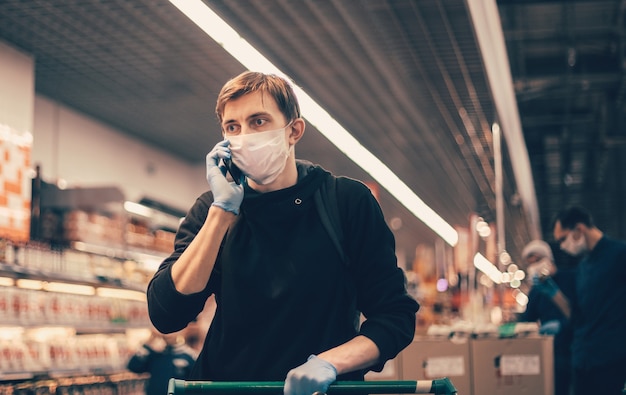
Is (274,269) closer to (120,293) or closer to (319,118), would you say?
(120,293)

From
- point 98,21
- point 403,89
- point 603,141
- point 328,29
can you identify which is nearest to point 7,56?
point 98,21

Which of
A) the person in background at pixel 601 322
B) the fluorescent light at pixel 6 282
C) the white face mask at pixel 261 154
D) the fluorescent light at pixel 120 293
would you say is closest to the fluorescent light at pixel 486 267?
the fluorescent light at pixel 120 293

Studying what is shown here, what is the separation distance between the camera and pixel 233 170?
2.36 m

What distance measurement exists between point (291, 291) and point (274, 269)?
0.22 feet

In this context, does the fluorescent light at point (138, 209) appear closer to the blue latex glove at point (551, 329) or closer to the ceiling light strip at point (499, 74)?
the ceiling light strip at point (499, 74)

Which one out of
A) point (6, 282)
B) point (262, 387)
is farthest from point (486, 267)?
point (262, 387)

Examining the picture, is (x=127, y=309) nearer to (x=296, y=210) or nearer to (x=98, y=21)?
(x=98, y=21)

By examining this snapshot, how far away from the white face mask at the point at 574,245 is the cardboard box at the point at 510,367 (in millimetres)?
737

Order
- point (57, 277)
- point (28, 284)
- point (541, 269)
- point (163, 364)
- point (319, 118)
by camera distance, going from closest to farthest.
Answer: point (541, 269)
point (163, 364)
point (57, 277)
point (28, 284)
point (319, 118)

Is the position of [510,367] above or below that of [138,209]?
below

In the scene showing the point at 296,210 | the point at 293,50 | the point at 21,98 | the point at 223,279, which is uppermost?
the point at 293,50

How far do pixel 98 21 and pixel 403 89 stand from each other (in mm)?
3998

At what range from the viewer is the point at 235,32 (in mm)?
7809

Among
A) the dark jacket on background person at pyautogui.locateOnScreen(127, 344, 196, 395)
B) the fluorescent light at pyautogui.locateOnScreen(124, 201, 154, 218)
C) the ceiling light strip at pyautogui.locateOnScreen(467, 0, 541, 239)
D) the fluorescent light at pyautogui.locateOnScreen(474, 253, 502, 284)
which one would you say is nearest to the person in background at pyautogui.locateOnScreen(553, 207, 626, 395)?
the ceiling light strip at pyautogui.locateOnScreen(467, 0, 541, 239)
